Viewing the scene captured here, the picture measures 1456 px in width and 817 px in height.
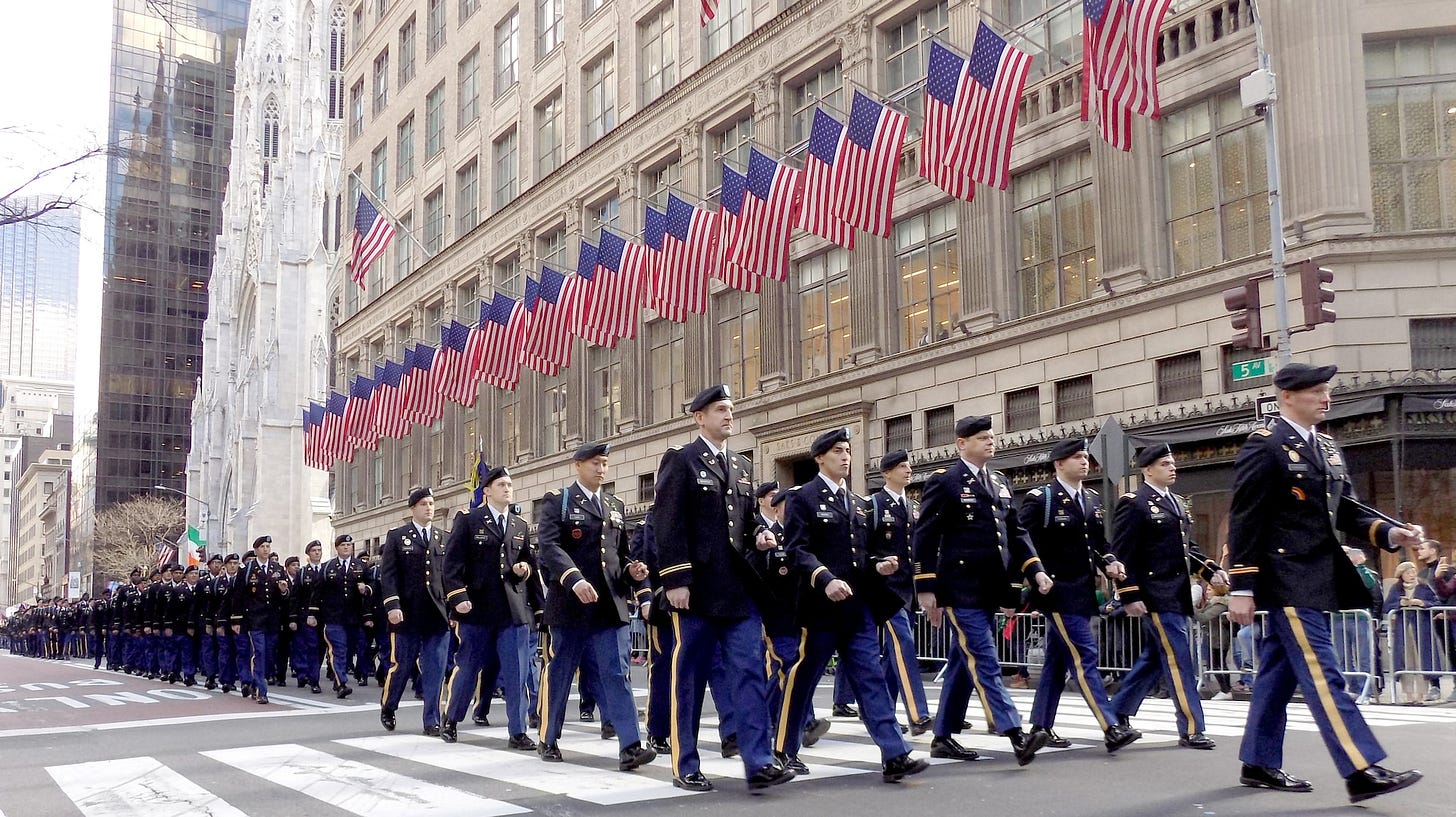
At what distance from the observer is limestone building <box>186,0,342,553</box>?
89.8 metres

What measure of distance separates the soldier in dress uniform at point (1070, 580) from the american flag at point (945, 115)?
11.8 metres

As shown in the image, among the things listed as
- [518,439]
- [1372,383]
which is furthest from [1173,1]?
[518,439]

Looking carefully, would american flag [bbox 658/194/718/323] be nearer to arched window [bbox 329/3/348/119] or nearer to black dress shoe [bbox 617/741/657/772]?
black dress shoe [bbox 617/741/657/772]

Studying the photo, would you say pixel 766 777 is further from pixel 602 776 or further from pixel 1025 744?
pixel 1025 744

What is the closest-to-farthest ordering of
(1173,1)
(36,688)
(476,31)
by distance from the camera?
1. (1173,1)
2. (36,688)
3. (476,31)

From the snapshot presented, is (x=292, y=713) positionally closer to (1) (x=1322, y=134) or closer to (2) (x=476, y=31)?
(1) (x=1322, y=134)

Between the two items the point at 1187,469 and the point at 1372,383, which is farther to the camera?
the point at 1187,469

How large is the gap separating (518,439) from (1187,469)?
89.3 ft

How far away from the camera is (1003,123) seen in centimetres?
2075

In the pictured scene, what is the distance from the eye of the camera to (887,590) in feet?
28.7

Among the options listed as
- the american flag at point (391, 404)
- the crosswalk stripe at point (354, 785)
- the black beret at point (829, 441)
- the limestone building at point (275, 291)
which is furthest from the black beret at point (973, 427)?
the limestone building at point (275, 291)

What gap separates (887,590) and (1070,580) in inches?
63.9

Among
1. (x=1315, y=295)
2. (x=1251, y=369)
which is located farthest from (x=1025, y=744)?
(x=1315, y=295)

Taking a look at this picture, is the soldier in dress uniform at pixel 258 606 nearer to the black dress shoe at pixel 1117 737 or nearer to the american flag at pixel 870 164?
the american flag at pixel 870 164
